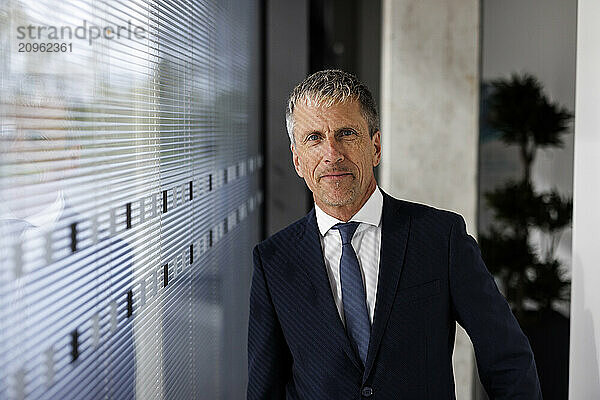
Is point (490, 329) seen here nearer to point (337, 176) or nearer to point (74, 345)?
point (337, 176)

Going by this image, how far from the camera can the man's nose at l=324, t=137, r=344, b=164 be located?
144cm

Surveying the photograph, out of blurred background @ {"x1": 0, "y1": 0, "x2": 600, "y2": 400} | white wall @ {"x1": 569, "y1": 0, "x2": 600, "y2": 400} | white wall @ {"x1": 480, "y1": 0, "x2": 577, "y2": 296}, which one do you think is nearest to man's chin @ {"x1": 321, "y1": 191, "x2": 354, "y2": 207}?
blurred background @ {"x1": 0, "y1": 0, "x2": 600, "y2": 400}

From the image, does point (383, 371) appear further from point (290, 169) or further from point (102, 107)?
point (290, 169)

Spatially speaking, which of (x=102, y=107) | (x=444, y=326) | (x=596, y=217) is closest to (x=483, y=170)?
(x=596, y=217)

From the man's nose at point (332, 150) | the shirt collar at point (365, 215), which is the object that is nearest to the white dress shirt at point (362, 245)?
the shirt collar at point (365, 215)

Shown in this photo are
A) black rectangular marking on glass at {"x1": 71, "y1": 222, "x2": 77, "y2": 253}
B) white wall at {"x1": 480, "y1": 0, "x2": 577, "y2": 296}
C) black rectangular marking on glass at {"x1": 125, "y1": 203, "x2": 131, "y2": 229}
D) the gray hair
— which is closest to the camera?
black rectangular marking on glass at {"x1": 71, "y1": 222, "x2": 77, "y2": 253}

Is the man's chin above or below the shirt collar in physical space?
above

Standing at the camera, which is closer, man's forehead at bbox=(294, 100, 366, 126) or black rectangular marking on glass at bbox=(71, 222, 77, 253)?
black rectangular marking on glass at bbox=(71, 222, 77, 253)

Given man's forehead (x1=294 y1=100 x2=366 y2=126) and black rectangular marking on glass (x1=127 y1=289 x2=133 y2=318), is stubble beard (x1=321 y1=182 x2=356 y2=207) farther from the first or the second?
black rectangular marking on glass (x1=127 y1=289 x2=133 y2=318)

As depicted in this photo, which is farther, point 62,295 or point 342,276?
point 342,276

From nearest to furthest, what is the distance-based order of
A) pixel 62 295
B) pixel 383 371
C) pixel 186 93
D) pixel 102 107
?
pixel 62 295
pixel 102 107
pixel 383 371
pixel 186 93

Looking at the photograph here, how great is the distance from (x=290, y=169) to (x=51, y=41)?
2150 mm

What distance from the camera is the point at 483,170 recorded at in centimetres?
304

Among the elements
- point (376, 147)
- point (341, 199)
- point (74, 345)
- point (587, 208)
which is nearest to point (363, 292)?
point (341, 199)
